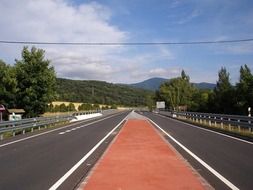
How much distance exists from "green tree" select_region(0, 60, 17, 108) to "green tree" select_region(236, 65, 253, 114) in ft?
147

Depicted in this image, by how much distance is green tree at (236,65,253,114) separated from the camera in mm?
85500

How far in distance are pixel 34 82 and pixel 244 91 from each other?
48.6 m

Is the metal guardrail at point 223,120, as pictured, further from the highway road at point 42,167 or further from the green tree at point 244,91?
the green tree at point 244,91

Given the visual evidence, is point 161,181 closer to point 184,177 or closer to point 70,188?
point 184,177

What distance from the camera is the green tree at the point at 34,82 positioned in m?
53.7

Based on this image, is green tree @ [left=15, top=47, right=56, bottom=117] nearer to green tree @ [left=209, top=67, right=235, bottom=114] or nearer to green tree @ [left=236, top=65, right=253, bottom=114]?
green tree @ [left=236, top=65, right=253, bottom=114]

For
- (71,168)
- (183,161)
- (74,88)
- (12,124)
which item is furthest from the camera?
(74,88)

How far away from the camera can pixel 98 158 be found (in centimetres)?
1486

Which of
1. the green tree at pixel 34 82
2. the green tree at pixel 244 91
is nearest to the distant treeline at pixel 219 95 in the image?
the green tree at pixel 244 91

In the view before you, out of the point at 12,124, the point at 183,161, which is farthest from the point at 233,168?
the point at 12,124

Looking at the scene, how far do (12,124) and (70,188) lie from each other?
19050 millimetres

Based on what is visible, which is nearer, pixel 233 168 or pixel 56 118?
pixel 233 168

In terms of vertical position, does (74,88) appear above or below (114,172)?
above

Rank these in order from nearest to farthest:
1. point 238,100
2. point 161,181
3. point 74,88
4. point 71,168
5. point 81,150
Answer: point 161,181, point 71,168, point 81,150, point 238,100, point 74,88
